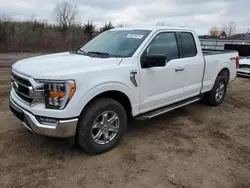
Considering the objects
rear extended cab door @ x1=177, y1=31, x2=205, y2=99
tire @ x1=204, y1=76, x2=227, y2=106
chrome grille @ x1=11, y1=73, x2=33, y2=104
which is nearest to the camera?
chrome grille @ x1=11, y1=73, x2=33, y2=104

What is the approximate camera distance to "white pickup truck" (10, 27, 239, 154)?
2.91 metres

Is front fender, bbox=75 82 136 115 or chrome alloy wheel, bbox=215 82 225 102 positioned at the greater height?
front fender, bbox=75 82 136 115

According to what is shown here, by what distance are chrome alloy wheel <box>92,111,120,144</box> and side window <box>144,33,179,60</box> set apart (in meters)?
1.20

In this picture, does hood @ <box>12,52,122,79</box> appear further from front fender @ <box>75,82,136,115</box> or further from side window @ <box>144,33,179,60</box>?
side window @ <box>144,33,179,60</box>

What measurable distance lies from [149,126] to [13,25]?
18790mm

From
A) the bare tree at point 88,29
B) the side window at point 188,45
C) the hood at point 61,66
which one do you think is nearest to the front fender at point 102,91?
the hood at point 61,66

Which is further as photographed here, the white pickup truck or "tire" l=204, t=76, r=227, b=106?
"tire" l=204, t=76, r=227, b=106

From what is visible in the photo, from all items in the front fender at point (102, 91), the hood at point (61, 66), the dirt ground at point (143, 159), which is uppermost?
the hood at point (61, 66)

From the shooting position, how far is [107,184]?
279 cm

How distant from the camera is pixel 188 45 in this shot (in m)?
4.75

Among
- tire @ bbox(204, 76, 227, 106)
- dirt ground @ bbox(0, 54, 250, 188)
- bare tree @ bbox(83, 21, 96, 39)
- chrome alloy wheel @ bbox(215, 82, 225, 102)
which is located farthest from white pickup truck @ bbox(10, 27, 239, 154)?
bare tree @ bbox(83, 21, 96, 39)

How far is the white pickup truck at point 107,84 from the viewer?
9.54 ft

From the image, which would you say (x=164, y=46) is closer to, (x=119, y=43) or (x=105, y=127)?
(x=119, y=43)

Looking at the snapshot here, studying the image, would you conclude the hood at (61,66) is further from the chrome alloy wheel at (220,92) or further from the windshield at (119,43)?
the chrome alloy wheel at (220,92)
